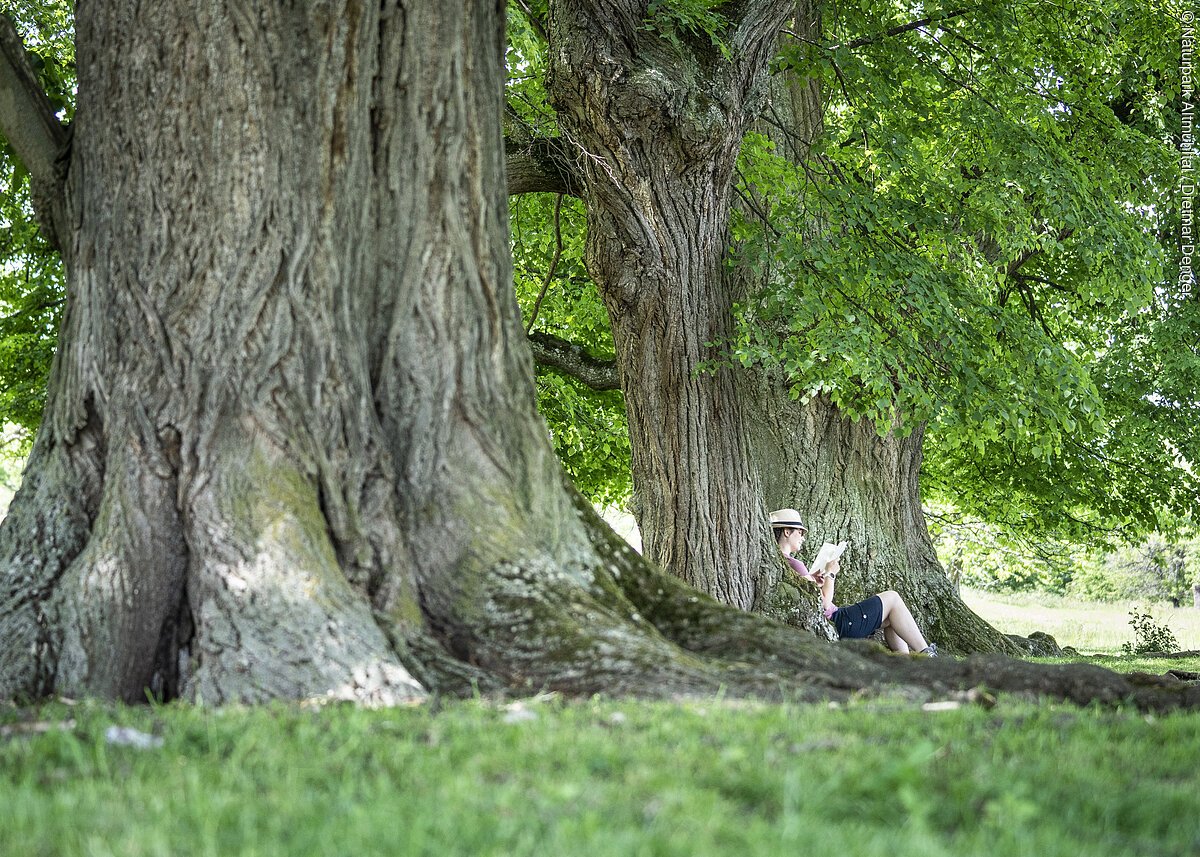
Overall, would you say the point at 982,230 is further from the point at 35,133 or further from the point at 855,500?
the point at 35,133

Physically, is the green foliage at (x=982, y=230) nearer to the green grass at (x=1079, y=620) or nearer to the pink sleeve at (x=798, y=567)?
the pink sleeve at (x=798, y=567)

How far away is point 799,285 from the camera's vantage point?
1010 cm

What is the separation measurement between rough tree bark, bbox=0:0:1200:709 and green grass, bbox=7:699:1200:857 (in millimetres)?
639

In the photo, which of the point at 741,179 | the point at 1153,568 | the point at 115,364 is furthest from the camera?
the point at 1153,568

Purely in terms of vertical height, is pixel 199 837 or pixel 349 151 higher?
pixel 349 151

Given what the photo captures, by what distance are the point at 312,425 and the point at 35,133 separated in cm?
244

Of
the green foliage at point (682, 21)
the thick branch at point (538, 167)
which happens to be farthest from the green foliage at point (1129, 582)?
the green foliage at point (682, 21)

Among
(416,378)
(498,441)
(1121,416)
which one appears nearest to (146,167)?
(416,378)

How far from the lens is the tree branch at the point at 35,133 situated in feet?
18.4

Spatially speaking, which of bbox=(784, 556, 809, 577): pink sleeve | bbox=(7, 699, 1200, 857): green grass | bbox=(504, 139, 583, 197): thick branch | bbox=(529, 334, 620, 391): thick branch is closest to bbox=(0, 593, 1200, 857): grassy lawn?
bbox=(7, 699, 1200, 857): green grass

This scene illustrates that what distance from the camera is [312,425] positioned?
470cm

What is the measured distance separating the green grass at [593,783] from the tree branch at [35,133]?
288 centimetres

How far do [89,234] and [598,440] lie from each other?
12.9m

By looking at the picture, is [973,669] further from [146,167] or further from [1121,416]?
[1121,416]
